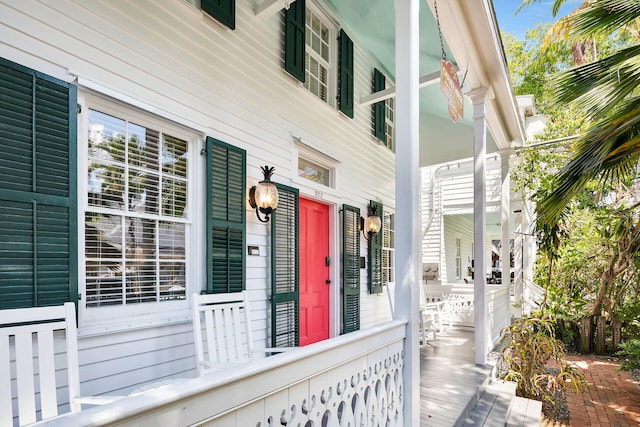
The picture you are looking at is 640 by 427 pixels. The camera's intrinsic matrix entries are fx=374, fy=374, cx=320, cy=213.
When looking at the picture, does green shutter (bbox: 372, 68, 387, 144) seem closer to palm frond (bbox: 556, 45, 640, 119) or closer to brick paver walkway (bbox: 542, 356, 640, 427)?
palm frond (bbox: 556, 45, 640, 119)

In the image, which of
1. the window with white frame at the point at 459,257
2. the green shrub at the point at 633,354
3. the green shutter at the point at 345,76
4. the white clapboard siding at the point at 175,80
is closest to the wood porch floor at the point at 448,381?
the white clapboard siding at the point at 175,80

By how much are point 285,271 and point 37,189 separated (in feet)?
7.62

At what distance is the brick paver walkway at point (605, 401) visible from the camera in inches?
147

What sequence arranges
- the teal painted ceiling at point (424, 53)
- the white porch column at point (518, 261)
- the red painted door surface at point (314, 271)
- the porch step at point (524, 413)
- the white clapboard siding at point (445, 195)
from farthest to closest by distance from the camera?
1. the white clapboard siding at point (445, 195)
2. the white porch column at point (518, 261)
3. the teal painted ceiling at point (424, 53)
4. the red painted door surface at point (314, 271)
5. the porch step at point (524, 413)

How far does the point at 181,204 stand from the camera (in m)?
2.90

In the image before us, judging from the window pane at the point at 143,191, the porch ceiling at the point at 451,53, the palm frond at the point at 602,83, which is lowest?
the window pane at the point at 143,191

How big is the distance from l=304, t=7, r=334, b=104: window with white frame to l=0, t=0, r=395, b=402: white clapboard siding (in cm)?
26

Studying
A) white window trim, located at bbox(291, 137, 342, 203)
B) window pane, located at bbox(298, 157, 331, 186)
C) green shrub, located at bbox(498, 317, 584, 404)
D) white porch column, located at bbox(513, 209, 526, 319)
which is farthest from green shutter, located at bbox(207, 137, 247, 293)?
white porch column, located at bbox(513, 209, 526, 319)

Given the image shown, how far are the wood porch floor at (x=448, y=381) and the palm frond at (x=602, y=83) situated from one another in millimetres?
2842

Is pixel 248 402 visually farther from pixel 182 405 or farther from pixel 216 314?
pixel 216 314

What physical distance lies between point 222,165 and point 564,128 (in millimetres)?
6922

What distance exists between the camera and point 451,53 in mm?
4367

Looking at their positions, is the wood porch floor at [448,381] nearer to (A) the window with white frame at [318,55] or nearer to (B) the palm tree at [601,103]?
(B) the palm tree at [601,103]

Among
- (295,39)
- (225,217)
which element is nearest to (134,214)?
(225,217)
